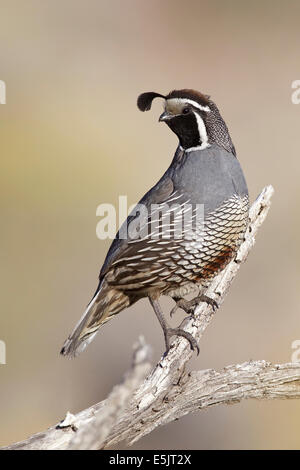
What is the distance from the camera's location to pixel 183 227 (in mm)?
4301

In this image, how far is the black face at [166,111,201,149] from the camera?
4340mm

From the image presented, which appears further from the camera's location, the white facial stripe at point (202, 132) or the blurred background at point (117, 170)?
the blurred background at point (117, 170)

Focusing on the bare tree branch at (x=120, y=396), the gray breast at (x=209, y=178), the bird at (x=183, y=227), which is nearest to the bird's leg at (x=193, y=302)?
the bird at (x=183, y=227)

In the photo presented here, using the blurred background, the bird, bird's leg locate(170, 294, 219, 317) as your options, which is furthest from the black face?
the blurred background

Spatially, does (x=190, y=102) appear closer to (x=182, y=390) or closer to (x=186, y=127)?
(x=186, y=127)

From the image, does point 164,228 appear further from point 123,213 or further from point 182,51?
point 182,51

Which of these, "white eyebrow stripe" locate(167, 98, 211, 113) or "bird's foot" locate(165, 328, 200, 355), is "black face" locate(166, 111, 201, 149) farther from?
"bird's foot" locate(165, 328, 200, 355)

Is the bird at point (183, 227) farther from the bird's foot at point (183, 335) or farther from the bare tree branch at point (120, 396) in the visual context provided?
the bare tree branch at point (120, 396)

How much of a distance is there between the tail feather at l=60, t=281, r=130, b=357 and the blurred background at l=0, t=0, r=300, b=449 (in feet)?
3.69

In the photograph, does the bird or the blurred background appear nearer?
the bird

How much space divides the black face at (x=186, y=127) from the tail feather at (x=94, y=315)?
874 millimetres

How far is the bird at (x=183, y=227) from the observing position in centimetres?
427

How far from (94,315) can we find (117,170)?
16.4ft
